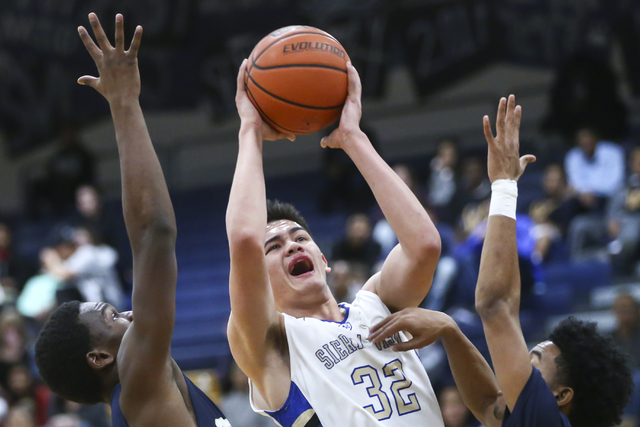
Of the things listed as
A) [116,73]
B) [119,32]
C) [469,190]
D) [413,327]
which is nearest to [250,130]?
[116,73]

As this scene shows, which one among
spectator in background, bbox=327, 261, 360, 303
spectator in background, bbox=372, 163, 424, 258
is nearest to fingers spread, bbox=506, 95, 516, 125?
spectator in background, bbox=327, 261, 360, 303

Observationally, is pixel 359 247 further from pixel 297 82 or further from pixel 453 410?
pixel 297 82

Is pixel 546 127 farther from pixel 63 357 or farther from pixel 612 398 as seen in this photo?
pixel 63 357

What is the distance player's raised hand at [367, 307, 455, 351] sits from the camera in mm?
3137

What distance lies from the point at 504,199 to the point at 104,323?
59.5 inches

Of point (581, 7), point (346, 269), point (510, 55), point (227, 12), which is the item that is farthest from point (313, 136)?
point (346, 269)

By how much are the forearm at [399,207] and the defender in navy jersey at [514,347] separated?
241 millimetres

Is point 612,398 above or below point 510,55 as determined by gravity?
below

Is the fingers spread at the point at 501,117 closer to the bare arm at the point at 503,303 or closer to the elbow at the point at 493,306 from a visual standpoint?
the bare arm at the point at 503,303

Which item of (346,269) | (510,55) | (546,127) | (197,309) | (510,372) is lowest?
(197,309)

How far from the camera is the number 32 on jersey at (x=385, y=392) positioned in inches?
121

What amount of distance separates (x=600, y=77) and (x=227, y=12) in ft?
18.1

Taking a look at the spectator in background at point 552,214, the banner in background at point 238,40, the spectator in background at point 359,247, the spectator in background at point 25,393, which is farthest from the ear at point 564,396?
the banner in background at point 238,40

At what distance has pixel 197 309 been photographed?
11086 millimetres
